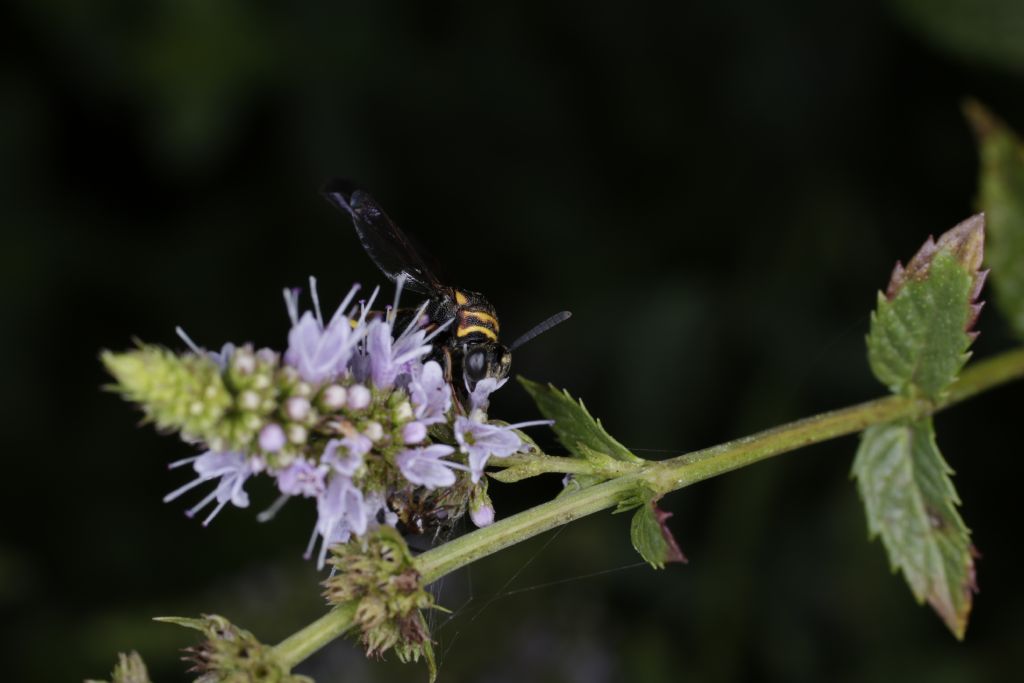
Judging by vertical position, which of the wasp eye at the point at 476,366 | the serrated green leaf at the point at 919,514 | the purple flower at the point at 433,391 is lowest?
the serrated green leaf at the point at 919,514

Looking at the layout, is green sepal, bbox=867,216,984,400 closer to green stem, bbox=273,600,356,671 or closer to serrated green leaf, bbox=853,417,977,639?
serrated green leaf, bbox=853,417,977,639

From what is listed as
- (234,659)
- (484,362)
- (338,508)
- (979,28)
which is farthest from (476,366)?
(979,28)

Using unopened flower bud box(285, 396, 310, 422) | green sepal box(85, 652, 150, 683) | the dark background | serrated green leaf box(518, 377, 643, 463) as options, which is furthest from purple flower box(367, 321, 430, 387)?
the dark background

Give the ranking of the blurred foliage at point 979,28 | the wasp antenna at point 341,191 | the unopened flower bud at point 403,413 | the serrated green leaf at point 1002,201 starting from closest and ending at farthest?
the unopened flower bud at point 403,413 → the wasp antenna at point 341,191 → the serrated green leaf at point 1002,201 → the blurred foliage at point 979,28

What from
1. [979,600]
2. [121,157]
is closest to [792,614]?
[979,600]

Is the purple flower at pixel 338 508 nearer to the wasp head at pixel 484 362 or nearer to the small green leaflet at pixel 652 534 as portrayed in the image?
the wasp head at pixel 484 362

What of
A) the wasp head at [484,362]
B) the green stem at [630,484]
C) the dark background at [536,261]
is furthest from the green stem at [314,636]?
the dark background at [536,261]

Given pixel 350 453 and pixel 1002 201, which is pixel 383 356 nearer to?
pixel 350 453

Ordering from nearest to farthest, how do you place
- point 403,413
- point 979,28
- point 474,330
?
point 403,413, point 474,330, point 979,28
